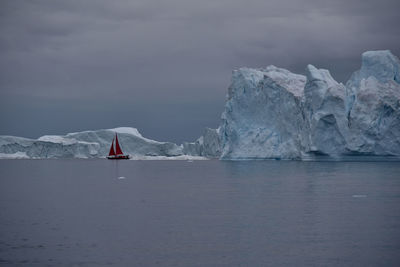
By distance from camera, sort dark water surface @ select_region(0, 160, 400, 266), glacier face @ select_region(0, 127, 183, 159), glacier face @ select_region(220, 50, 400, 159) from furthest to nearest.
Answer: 1. glacier face @ select_region(0, 127, 183, 159)
2. glacier face @ select_region(220, 50, 400, 159)
3. dark water surface @ select_region(0, 160, 400, 266)

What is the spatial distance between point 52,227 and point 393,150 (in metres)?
44.2

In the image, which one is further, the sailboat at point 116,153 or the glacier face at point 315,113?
the sailboat at point 116,153

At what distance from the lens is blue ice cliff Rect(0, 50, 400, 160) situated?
5281 centimetres

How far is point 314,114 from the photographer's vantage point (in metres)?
55.2

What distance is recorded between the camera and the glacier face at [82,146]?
304 feet

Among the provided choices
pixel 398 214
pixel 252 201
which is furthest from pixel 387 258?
pixel 252 201

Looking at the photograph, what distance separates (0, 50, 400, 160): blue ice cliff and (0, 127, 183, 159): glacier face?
114 feet

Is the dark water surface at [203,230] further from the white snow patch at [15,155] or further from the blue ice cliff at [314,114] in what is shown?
the white snow patch at [15,155]

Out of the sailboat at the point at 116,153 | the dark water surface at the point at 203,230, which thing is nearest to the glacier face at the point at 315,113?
the dark water surface at the point at 203,230

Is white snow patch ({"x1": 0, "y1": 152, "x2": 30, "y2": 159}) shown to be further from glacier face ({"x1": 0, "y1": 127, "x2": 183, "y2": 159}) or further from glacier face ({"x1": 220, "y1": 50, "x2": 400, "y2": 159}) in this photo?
glacier face ({"x1": 220, "y1": 50, "x2": 400, "y2": 159})

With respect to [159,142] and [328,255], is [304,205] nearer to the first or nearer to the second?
[328,255]

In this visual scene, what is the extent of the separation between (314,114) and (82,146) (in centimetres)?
5090

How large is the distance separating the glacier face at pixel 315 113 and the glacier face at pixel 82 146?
37212 millimetres

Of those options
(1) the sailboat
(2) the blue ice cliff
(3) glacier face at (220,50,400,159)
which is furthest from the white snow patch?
(3) glacier face at (220,50,400,159)
